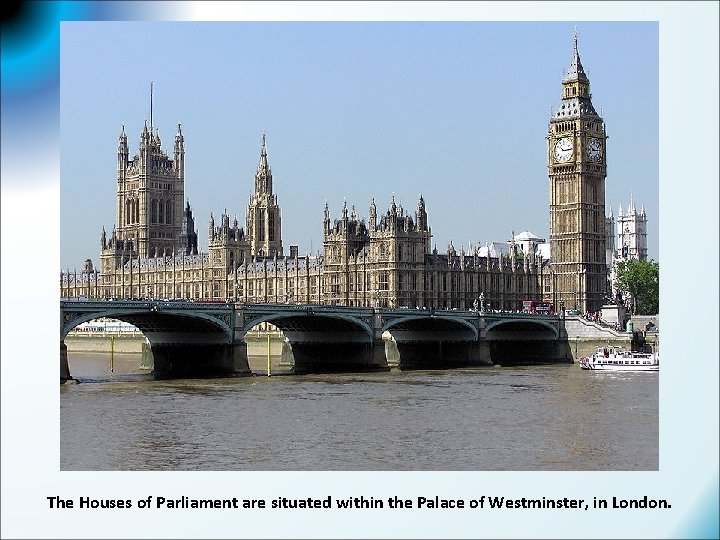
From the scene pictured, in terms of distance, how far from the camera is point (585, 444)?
2980 centimetres

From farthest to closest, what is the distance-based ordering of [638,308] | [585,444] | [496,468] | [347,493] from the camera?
[638,308] < [585,444] < [496,468] < [347,493]

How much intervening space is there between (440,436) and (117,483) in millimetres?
13082

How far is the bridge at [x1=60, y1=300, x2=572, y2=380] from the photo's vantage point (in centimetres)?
5222

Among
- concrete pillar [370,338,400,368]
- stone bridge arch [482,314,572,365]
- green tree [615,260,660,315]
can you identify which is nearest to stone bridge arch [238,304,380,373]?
concrete pillar [370,338,400,368]

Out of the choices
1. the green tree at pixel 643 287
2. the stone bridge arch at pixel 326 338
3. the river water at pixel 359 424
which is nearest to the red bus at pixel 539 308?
the green tree at pixel 643 287

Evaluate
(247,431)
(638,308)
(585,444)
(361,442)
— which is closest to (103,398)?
(247,431)

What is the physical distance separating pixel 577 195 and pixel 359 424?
58.7 meters

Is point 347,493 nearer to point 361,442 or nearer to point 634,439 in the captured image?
point 361,442

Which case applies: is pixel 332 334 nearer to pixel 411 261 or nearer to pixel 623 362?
pixel 623 362

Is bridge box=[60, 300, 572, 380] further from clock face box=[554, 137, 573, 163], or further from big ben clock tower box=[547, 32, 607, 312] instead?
clock face box=[554, 137, 573, 163]

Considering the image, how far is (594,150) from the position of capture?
90875 mm

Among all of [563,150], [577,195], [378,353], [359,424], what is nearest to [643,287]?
[577,195]

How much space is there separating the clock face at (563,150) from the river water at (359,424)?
40354 mm

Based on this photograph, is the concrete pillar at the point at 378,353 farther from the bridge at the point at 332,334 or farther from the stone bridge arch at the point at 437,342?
the stone bridge arch at the point at 437,342
